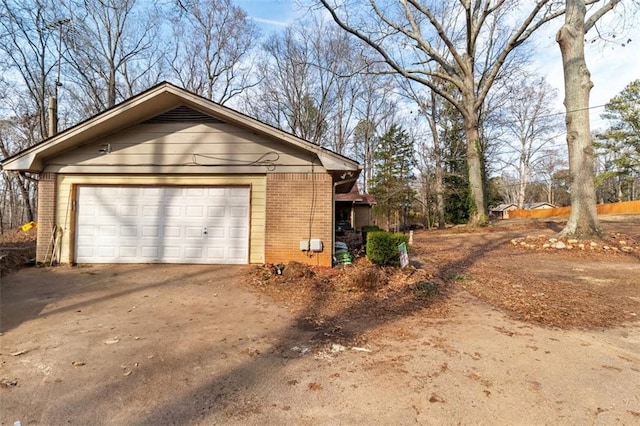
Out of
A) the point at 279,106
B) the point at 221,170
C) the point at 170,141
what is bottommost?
the point at 221,170

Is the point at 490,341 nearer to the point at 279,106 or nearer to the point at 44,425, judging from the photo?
the point at 44,425

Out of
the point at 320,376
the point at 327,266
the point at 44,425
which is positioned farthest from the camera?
the point at 327,266

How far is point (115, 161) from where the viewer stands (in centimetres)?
879

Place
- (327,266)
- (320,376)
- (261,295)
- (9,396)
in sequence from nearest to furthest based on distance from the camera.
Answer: (9,396) < (320,376) < (261,295) < (327,266)

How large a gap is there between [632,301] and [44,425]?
7869 mm

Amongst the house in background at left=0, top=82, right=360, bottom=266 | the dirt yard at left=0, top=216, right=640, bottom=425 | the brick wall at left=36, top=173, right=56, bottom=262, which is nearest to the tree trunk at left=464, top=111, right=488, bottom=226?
the dirt yard at left=0, top=216, right=640, bottom=425

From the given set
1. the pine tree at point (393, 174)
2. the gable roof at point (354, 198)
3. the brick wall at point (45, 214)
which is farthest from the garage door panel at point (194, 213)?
the pine tree at point (393, 174)

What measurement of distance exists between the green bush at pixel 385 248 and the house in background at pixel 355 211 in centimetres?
1674

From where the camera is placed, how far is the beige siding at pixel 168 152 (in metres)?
8.74

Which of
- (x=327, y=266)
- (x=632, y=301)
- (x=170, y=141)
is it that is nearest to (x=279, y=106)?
(x=170, y=141)

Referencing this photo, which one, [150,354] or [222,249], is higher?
[222,249]

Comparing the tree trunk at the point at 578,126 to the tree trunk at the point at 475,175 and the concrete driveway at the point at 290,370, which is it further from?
the concrete driveway at the point at 290,370

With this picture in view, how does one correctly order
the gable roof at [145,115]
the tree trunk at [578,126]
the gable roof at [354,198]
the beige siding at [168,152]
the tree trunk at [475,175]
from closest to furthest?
the gable roof at [145,115] < the beige siding at [168,152] < the tree trunk at [578,126] < the tree trunk at [475,175] < the gable roof at [354,198]

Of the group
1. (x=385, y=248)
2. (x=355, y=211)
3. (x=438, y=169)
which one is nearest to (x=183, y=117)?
(x=385, y=248)
